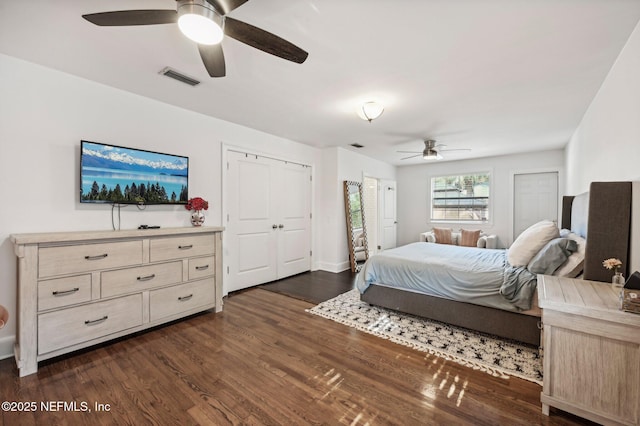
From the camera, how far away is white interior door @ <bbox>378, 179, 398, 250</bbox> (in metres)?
6.66

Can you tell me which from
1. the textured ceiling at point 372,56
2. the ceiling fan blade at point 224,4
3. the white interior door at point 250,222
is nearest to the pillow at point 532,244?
the textured ceiling at point 372,56

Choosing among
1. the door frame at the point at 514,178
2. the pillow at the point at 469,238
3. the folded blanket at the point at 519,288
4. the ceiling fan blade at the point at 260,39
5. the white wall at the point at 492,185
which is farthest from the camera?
the pillow at the point at 469,238

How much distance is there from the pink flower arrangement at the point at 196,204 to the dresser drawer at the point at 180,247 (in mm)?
420

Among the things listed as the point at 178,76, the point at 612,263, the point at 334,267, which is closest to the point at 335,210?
the point at 334,267

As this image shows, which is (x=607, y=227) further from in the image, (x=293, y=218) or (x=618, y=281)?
(x=293, y=218)

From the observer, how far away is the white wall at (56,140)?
2.24 m

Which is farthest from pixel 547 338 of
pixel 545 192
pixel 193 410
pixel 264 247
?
pixel 545 192

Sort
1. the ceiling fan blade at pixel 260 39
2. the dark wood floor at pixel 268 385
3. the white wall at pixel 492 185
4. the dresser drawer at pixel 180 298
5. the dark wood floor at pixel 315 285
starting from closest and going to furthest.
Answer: the ceiling fan blade at pixel 260 39 < the dark wood floor at pixel 268 385 < the dresser drawer at pixel 180 298 < the dark wood floor at pixel 315 285 < the white wall at pixel 492 185

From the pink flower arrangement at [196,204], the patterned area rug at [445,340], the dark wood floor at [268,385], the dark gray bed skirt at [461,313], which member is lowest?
the dark wood floor at [268,385]

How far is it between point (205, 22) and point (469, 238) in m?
6.02

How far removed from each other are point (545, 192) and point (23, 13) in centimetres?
759

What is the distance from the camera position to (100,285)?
2.34 metres

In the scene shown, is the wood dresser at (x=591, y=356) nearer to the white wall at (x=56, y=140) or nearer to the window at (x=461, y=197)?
the white wall at (x=56, y=140)

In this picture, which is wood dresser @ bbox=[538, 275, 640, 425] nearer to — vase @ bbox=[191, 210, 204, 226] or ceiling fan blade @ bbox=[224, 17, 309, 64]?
ceiling fan blade @ bbox=[224, 17, 309, 64]
